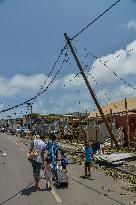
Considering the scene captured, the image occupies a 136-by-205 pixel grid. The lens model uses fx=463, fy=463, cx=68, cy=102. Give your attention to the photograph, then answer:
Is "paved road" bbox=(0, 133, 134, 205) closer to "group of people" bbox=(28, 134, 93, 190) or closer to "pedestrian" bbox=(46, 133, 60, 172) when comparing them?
"group of people" bbox=(28, 134, 93, 190)

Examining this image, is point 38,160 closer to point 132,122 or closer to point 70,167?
point 70,167

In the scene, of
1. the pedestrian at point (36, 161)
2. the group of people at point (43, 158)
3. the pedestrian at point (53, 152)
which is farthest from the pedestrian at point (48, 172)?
the pedestrian at point (53, 152)

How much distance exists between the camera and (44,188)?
1666 cm

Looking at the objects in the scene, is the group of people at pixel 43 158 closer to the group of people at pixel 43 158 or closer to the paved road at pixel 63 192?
the group of people at pixel 43 158

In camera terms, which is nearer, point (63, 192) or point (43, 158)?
point (63, 192)

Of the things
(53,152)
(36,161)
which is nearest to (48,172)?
(36,161)

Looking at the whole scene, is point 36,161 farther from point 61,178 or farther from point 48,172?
point 61,178

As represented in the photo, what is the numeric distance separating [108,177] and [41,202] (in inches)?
272

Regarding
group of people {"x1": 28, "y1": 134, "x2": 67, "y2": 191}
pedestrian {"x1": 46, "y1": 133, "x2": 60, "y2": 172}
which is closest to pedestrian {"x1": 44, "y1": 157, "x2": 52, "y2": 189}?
group of people {"x1": 28, "y1": 134, "x2": 67, "y2": 191}

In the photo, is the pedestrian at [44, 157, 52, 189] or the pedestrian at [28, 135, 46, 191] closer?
the pedestrian at [28, 135, 46, 191]

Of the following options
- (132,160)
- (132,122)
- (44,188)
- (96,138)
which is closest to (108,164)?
(132,160)

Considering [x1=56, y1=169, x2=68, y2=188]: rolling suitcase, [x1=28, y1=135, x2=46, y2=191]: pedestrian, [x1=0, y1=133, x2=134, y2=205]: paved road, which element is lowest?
[x1=0, y1=133, x2=134, y2=205]: paved road

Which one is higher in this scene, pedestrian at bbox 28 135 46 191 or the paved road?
pedestrian at bbox 28 135 46 191

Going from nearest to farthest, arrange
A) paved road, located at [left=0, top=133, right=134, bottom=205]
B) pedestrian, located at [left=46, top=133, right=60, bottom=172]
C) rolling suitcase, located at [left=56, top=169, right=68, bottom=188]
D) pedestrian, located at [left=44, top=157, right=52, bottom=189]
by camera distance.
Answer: paved road, located at [left=0, top=133, right=134, bottom=205], pedestrian, located at [left=44, top=157, right=52, bottom=189], rolling suitcase, located at [left=56, top=169, right=68, bottom=188], pedestrian, located at [left=46, top=133, right=60, bottom=172]
